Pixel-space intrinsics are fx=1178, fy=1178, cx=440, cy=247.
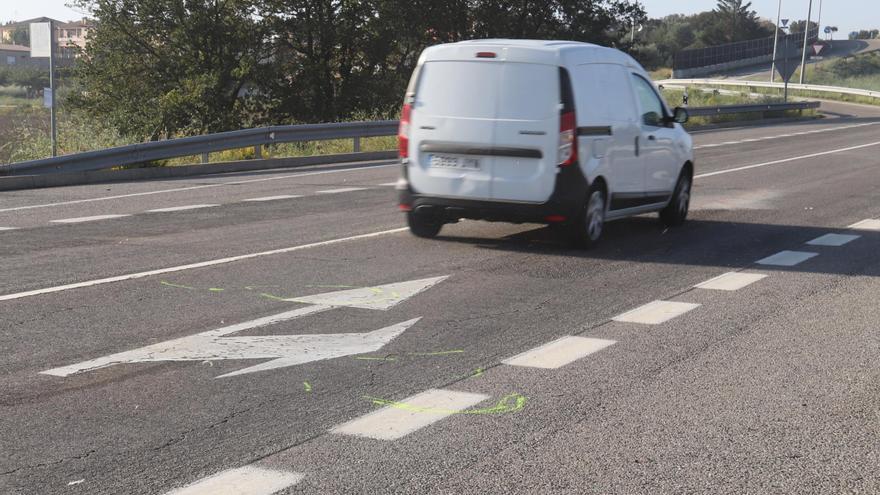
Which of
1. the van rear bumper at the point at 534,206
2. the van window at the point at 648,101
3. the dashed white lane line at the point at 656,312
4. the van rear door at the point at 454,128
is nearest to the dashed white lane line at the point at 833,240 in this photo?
the van window at the point at 648,101

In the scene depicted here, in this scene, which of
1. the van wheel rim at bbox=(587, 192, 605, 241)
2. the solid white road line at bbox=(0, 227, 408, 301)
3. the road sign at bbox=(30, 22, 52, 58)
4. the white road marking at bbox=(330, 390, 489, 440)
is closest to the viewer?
the white road marking at bbox=(330, 390, 489, 440)

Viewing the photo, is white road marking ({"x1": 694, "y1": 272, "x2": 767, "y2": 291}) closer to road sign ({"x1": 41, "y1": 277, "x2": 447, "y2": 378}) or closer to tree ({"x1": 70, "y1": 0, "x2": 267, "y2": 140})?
road sign ({"x1": 41, "y1": 277, "x2": 447, "y2": 378})

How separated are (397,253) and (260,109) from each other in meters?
35.0

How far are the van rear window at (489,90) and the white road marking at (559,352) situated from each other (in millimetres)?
3927

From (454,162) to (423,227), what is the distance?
1.04m

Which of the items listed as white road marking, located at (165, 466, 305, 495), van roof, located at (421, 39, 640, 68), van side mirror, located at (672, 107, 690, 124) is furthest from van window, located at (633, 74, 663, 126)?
white road marking, located at (165, 466, 305, 495)

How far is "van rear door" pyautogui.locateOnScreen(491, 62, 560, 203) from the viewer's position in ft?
34.8

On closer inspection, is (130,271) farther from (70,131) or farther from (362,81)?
(362,81)

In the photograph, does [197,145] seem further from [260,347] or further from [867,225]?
[260,347]

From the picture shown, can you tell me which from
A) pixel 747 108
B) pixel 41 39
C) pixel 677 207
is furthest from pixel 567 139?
pixel 747 108

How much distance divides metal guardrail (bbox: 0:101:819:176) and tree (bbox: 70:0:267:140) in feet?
54.3

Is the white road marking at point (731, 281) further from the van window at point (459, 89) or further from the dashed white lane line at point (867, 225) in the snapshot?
the dashed white lane line at point (867, 225)

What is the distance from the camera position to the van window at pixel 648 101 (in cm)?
1226

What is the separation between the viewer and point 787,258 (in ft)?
35.1
